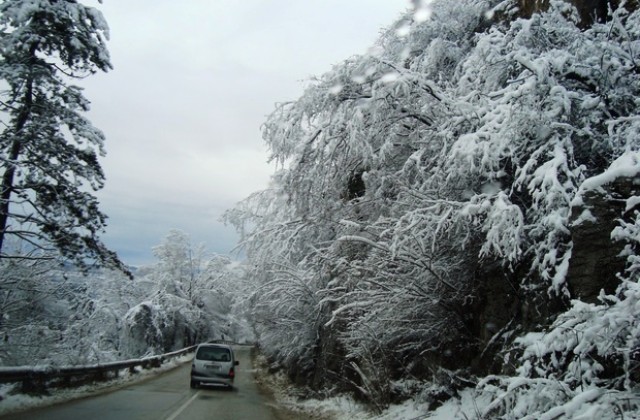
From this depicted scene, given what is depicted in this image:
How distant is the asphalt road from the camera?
10.9m

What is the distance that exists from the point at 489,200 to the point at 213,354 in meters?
15.6

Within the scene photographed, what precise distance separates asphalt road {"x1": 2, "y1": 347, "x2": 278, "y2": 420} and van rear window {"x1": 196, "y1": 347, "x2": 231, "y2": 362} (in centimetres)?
126

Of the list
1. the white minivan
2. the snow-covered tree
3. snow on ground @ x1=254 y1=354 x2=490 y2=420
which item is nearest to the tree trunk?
the snow-covered tree

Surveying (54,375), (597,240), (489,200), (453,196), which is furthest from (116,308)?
(597,240)

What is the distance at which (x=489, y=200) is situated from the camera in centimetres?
665

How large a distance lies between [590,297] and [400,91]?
4.85m

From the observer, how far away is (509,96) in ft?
21.5

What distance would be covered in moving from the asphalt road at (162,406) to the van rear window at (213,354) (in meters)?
1.26

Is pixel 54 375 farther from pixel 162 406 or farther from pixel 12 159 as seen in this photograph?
pixel 12 159

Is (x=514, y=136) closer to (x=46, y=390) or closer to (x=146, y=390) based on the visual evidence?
(x=46, y=390)

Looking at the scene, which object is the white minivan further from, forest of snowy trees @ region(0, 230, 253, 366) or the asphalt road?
forest of snowy trees @ region(0, 230, 253, 366)

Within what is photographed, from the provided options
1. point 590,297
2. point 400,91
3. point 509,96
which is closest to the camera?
point 590,297

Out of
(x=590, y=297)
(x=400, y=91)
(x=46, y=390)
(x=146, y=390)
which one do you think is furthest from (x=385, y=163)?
(x=146, y=390)

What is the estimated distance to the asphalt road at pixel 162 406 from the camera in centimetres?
1092
